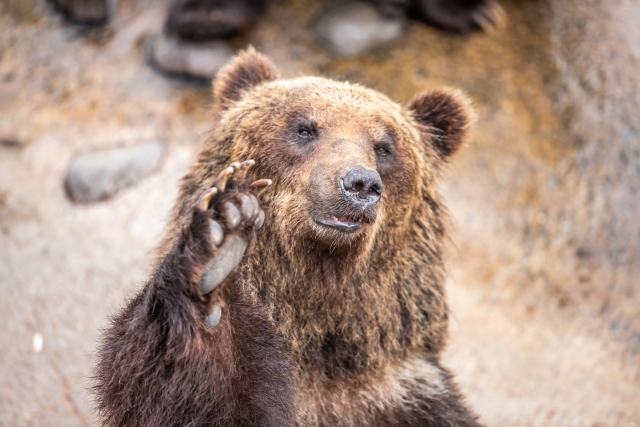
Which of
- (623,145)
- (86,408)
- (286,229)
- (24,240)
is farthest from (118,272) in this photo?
(623,145)

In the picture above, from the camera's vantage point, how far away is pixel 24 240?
7.90 m

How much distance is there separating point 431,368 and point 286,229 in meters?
1.59

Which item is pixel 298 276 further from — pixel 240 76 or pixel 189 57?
pixel 189 57

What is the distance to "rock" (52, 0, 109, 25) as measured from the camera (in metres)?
9.77

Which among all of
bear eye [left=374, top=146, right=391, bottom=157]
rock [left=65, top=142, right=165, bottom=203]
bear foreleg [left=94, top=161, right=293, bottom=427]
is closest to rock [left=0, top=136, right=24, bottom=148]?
rock [left=65, top=142, right=165, bottom=203]

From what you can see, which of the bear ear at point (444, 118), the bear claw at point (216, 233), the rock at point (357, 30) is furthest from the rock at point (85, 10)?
the bear claw at point (216, 233)

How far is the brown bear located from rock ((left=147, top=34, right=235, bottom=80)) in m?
3.76

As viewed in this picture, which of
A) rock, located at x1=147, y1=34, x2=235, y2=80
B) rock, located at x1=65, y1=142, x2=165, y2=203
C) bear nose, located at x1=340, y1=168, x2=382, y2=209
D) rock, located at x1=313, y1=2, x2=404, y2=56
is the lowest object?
rock, located at x1=65, y1=142, x2=165, y2=203

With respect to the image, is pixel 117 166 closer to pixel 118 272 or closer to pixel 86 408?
pixel 118 272

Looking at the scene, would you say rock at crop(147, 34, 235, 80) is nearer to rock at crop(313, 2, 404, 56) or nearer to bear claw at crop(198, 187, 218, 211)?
rock at crop(313, 2, 404, 56)

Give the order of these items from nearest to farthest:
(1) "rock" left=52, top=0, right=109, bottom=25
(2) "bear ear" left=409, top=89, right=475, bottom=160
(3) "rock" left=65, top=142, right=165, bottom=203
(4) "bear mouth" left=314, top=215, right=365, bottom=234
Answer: (4) "bear mouth" left=314, top=215, right=365, bottom=234
(2) "bear ear" left=409, top=89, right=475, bottom=160
(3) "rock" left=65, top=142, right=165, bottom=203
(1) "rock" left=52, top=0, right=109, bottom=25

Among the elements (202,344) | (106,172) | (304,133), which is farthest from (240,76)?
(106,172)

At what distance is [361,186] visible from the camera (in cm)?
415

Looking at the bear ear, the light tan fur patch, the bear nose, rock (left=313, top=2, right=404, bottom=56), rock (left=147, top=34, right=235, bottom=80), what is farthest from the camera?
rock (left=313, top=2, right=404, bottom=56)
